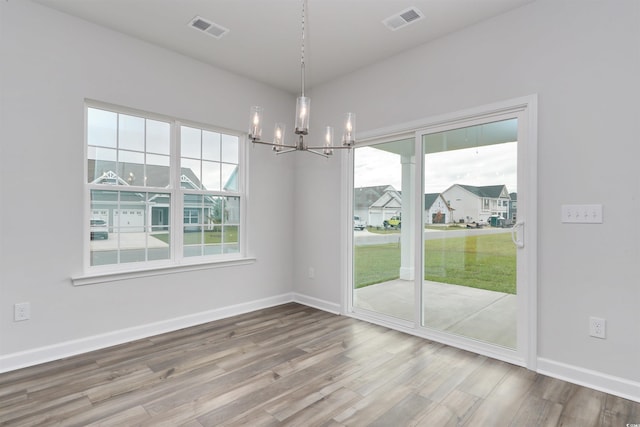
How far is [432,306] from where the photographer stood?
330cm

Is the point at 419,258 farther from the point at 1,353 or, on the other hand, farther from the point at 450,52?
the point at 1,353

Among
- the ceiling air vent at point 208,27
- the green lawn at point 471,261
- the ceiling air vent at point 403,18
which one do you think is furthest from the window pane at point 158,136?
the green lawn at point 471,261

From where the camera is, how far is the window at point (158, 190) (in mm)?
3109

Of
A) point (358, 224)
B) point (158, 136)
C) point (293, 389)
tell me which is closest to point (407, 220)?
point (358, 224)

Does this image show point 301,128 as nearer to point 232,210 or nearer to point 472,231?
point 472,231

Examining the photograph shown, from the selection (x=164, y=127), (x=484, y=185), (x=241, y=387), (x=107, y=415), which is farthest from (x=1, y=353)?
(x=484, y=185)

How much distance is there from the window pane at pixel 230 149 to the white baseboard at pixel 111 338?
1.80m

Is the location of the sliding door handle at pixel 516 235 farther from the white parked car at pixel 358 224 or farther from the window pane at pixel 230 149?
the window pane at pixel 230 149

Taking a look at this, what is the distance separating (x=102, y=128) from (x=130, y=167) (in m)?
0.42

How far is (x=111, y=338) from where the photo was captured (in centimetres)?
305

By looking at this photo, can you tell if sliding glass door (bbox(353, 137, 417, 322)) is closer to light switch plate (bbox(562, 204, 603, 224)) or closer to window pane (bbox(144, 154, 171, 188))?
light switch plate (bbox(562, 204, 603, 224))

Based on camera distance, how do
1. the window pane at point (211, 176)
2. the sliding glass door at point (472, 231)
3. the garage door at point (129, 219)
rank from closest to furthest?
the sliding glass door at point (472, 231), the garage door at point (129, 219), the window pane at point (211, 176)

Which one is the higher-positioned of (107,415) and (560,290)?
(560,290)

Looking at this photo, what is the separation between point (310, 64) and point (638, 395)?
3.96 metres
